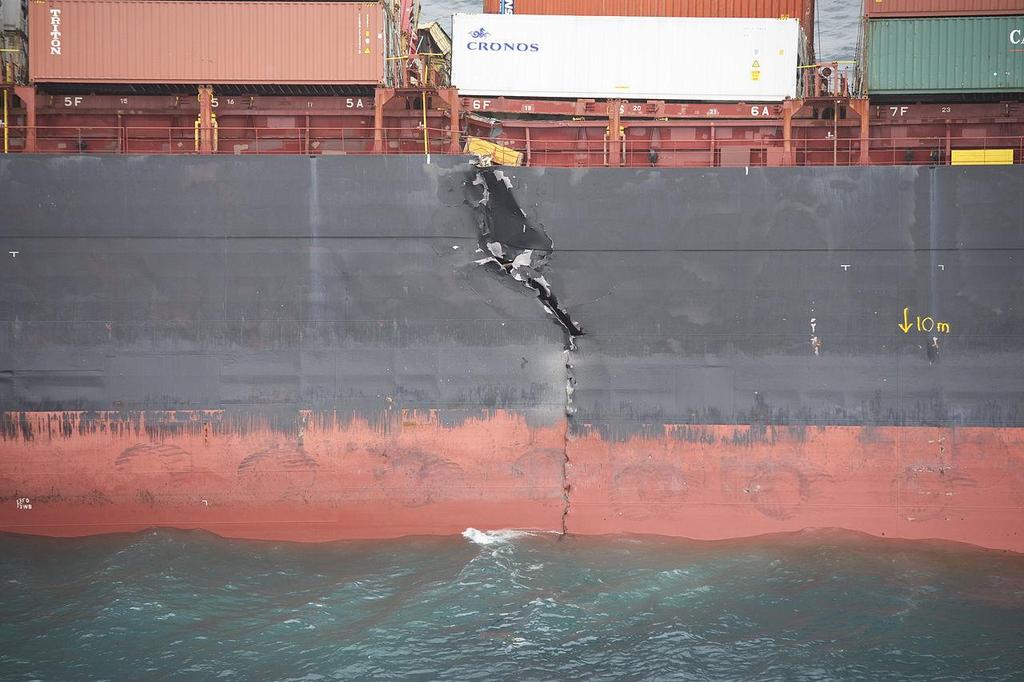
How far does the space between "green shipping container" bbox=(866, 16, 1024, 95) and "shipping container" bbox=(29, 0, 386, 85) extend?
837 centimetres

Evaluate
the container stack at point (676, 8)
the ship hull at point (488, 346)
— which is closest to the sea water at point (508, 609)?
the ship hull at point (488, 346)

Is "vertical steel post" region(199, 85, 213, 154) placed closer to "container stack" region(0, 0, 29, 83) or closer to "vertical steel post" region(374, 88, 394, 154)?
"vertical steel post" region(374, 88, 394, 154)

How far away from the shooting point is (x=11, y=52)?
1471cm

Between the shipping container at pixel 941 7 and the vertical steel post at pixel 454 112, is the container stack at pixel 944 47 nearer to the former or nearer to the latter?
the shipping container at pixel 941 7

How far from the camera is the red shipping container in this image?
52.6 feet

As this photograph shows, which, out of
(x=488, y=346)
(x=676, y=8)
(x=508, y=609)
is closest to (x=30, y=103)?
(x=488, y=346)

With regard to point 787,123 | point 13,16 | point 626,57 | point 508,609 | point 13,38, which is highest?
point 13,16

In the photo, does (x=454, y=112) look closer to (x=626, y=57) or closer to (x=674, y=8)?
(x=626, y=57)

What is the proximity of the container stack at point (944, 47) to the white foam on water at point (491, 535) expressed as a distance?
30.9ft

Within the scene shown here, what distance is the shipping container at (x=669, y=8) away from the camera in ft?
52.6

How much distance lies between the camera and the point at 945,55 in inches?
529

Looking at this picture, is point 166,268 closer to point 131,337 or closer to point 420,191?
point 131,337

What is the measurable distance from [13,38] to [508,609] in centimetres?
1350

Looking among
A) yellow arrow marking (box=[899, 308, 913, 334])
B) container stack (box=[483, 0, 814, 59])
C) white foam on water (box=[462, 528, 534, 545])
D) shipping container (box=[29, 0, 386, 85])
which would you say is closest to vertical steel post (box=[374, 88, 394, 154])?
shipping container (box=[29, 0, 386, 85])
